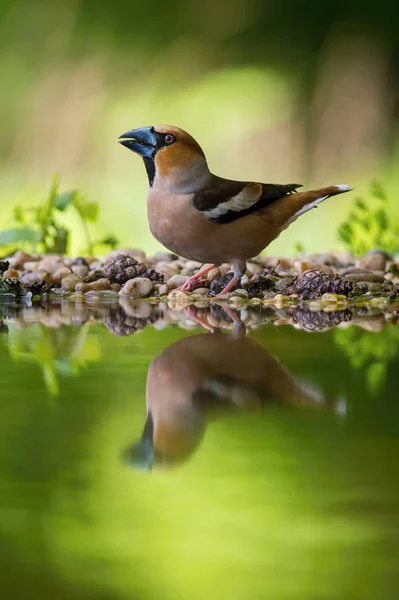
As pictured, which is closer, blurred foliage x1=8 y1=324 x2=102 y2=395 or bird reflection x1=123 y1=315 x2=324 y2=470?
bird reflection x1=123 y1=315 x2=324 y2=470

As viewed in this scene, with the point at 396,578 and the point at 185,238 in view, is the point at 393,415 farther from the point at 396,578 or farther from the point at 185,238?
the point at 185,238

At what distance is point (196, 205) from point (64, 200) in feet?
4.87

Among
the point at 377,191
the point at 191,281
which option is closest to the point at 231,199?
the point at 191,281

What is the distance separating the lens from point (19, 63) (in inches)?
171

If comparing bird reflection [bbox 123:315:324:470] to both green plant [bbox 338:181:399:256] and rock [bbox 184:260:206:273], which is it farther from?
green plant [bbox 338:181:399:256]

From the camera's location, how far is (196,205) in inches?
82.9

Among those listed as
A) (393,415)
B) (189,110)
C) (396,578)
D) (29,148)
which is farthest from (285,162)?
(396,578)

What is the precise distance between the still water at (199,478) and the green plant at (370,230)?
2750 millimetres

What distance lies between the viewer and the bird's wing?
211cm

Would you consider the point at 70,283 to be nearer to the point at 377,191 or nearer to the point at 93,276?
the point at 93,276

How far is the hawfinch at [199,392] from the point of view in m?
0.74

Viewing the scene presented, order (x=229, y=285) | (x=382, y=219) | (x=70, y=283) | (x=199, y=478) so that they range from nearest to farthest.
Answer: (x=199, y=478), (x=229, y=285), (x=70, y=283), (x=382, y=219)

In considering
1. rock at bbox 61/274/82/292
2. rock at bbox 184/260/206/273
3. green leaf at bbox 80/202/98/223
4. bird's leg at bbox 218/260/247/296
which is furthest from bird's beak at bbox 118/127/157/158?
green leaf at bbox 80/202/98/223

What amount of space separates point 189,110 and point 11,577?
13.0 ft
